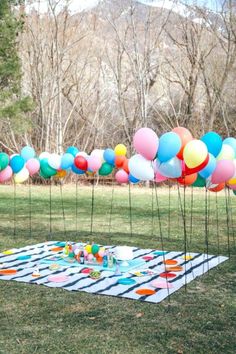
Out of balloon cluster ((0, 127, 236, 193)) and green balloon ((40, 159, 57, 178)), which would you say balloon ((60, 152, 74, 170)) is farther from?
green balloon ((40, 159, 57, 178))

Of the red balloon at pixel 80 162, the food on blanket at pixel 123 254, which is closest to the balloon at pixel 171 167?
the food on blanket at pixel 123 254

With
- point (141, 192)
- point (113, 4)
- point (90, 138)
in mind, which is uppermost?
point (113, 4)

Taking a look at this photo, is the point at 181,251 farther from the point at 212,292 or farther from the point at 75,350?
the point at 75,350

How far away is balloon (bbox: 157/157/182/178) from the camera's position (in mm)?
4625

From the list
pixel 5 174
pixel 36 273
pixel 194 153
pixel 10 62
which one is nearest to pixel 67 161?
pixel 5 174

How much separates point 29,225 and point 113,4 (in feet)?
47.6

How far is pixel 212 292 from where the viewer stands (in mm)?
4762

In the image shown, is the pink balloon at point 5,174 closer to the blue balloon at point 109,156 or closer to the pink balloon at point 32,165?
the pink balloon at point 32,165

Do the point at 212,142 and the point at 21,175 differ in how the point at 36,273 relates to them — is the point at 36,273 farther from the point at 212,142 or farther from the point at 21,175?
the point at 212,142

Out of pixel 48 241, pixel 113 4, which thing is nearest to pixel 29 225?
pixel 48 241

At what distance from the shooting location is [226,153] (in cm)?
520

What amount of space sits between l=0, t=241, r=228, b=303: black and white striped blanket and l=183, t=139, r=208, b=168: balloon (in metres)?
1.01

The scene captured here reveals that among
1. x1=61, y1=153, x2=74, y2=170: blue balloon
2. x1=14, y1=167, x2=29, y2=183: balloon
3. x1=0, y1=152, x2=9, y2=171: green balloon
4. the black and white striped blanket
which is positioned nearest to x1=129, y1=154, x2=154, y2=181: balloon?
the black and white striped blanket

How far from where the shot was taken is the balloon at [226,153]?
16.9 feet
